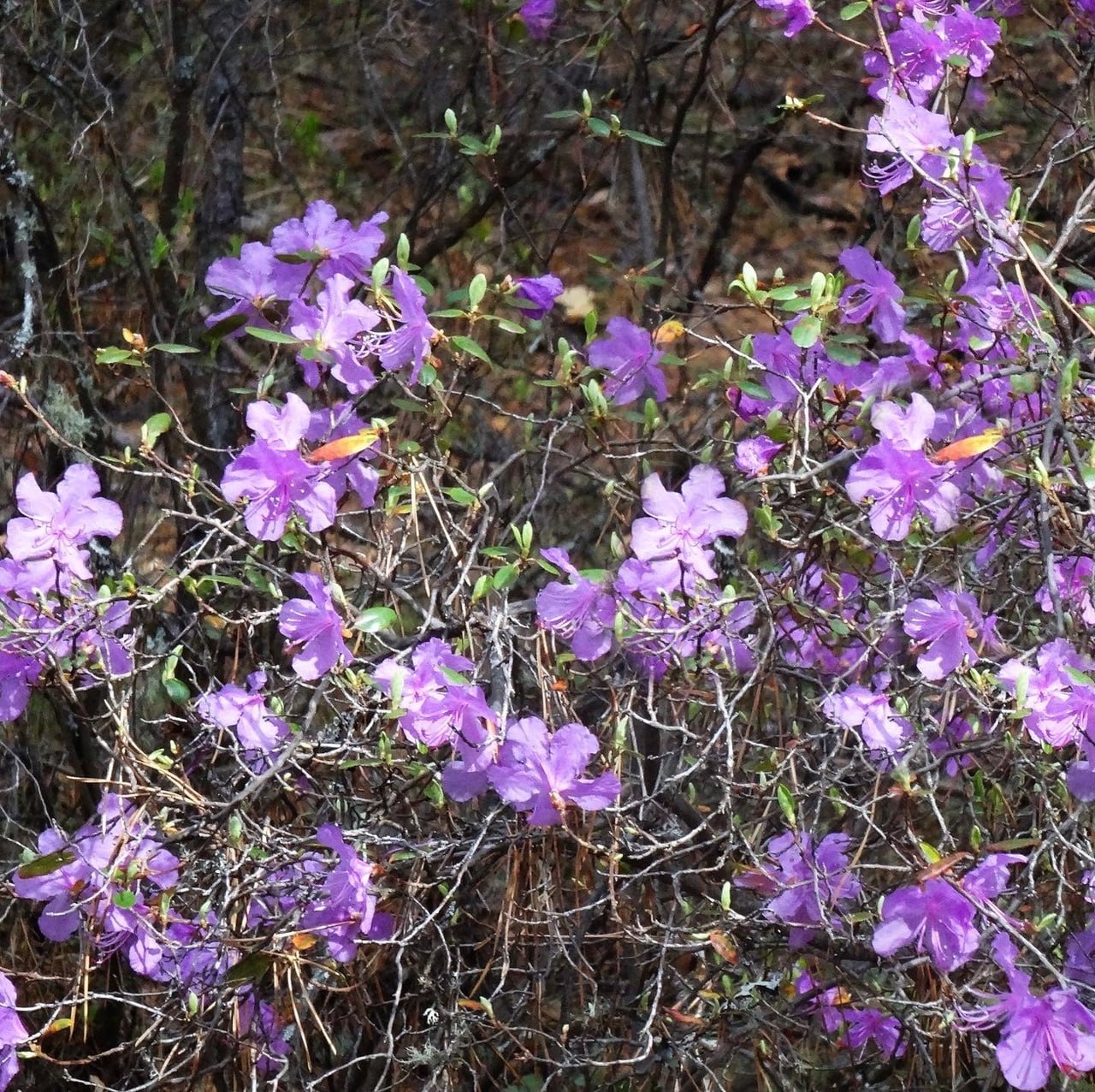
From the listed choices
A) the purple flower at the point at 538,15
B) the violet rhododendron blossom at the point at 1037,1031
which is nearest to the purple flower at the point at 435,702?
the violet rhododendron blossom at the point at 1037,1031

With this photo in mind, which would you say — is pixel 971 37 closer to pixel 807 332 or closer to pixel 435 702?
pixel 807 332

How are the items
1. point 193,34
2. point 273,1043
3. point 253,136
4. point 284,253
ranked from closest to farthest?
point 284,253
point 273,1043
point 193,34
point 253,136

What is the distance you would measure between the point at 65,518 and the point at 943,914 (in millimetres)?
1093

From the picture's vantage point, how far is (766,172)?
4289 millimetres

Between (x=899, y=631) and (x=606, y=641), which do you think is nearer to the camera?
(x=606, y=641)

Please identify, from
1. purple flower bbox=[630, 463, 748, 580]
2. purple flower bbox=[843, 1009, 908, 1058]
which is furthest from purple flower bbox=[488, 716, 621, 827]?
purple flower bbox=[843, 1009, 908, 1058]

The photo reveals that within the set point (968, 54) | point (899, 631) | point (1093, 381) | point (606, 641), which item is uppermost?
point (968, 54)

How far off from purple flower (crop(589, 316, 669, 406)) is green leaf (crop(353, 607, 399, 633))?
522 mm

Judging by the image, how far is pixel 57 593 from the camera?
6.09 ft

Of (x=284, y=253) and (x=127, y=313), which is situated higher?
(x=284, y=253)

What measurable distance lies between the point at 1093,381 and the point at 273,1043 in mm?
1329

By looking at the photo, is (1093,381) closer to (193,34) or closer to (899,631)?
(899,631)

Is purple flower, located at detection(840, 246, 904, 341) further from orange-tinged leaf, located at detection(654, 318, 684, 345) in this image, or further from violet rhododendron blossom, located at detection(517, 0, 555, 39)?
violet rhododendron blossom, located at detection(517, 0, 555, 39)

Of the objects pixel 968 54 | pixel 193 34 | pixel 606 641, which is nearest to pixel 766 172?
pixel 193 34
